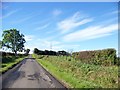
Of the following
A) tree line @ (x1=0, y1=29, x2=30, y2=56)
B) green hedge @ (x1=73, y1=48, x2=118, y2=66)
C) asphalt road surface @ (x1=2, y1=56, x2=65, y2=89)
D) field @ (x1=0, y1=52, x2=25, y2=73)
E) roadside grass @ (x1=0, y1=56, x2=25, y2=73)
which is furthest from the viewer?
tree line @ (x1=0, y1=29, x2=30, y2=56)

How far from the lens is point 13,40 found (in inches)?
4830

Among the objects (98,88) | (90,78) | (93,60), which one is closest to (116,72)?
(98,88)

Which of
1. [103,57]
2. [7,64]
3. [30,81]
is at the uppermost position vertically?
[103,57]

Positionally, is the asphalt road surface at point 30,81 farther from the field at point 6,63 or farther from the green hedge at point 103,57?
the field at point 6,63

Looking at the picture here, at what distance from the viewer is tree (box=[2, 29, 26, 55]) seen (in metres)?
120

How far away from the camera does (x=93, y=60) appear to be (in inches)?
984

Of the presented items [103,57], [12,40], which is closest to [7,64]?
[103,57]

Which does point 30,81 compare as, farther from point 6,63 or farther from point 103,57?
point 6,63

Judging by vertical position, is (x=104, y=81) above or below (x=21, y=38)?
below

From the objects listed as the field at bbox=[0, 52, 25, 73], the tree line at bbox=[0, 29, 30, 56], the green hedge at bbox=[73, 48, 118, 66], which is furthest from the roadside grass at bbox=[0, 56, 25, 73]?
the tree line at bbox=[0, 29, 30, 56]

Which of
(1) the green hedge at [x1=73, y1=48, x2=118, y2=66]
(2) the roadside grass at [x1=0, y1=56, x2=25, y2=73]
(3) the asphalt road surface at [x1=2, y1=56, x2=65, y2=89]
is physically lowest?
(3) the asphalt road surface at [x1=2, y1=56, x2=65, y2=89]

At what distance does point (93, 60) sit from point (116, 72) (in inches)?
388

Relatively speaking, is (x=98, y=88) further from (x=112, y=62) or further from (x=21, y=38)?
(x=21, y=38)

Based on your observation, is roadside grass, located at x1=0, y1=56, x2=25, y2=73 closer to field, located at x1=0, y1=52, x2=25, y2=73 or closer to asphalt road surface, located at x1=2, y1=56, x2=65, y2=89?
field, located at x1=0, y1=52, x2=25, y2=73
